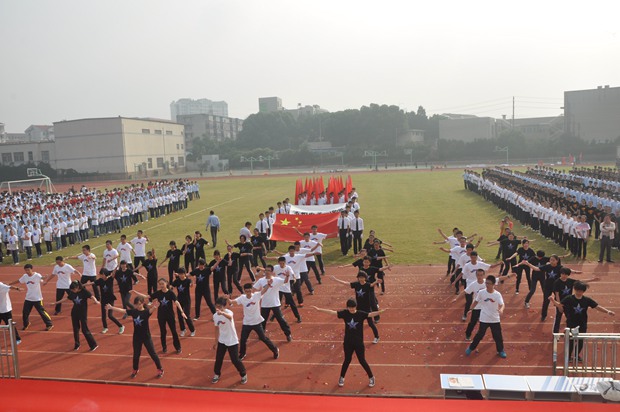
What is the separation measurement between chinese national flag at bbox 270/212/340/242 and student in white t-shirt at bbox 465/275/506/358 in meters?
10.4

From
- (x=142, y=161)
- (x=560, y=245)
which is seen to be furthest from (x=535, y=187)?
(x=142, y=161)

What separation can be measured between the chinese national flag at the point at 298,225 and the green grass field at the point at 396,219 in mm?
765

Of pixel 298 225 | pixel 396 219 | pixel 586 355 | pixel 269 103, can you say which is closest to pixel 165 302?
pixel 586 355

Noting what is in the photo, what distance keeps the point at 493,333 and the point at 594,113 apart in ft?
255

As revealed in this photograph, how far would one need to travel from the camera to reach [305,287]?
14.4 meters

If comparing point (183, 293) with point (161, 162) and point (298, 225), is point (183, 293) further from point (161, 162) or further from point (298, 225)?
point (161, 162)

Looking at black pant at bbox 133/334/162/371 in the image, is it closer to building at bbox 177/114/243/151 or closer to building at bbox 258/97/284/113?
building at bbox 177/114/243/151

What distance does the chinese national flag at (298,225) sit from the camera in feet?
63.0

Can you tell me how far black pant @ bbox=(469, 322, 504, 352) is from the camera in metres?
9.02

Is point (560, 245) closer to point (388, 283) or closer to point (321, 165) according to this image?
point (388, 283)

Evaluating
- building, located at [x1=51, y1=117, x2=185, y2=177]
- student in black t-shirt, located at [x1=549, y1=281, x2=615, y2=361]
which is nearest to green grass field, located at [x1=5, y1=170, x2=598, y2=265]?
student in black t-shirt, located at [x1=549, y1=281, x2=615, y2=361]

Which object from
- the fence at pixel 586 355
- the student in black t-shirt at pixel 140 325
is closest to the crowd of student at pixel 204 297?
the student in black t-shirt at pixel 140 325

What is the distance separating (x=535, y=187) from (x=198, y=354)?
72.5ft

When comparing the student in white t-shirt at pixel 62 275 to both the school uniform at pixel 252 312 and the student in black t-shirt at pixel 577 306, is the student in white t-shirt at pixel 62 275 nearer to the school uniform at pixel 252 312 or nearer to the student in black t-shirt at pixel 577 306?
the school uniform at pixel 252 312
